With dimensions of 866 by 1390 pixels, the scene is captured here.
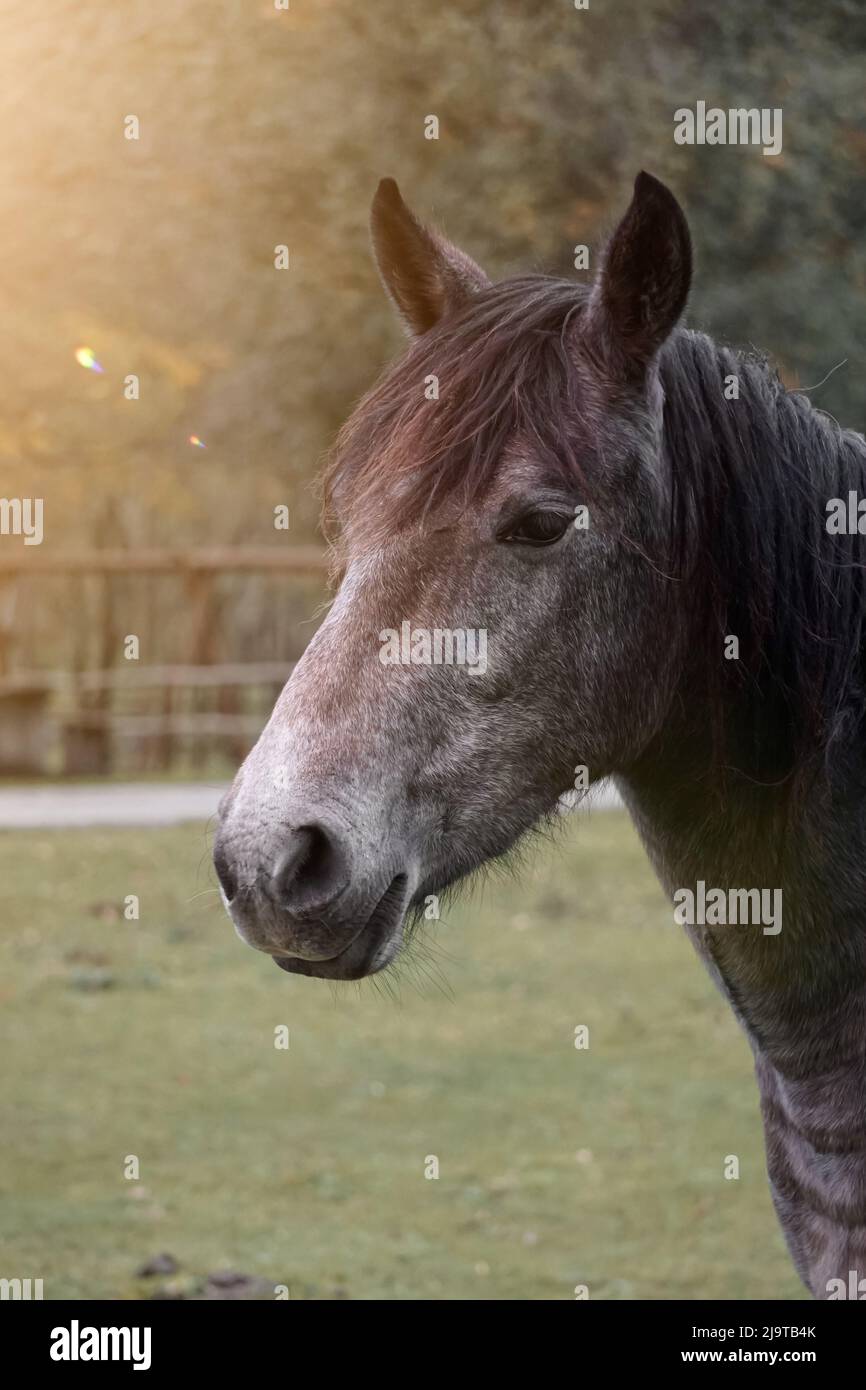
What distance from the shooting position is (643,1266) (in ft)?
17.9

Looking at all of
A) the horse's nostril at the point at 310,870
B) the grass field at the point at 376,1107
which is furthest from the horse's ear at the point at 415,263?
the grass field at the point at 376,1107

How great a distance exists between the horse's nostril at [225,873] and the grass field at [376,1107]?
0.68 m

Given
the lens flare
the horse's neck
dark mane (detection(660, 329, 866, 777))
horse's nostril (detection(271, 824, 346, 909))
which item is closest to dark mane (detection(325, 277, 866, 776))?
dark mane (detection(660, 329, 866, 777))

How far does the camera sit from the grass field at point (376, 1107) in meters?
5.58

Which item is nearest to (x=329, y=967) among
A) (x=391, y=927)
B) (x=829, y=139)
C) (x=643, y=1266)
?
(x=391, y=927)

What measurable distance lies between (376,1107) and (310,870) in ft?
18.3

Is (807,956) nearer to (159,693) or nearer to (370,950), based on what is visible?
(370,950)

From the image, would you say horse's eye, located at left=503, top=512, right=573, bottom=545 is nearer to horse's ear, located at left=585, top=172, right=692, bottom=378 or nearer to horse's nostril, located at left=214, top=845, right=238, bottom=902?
horse's ear, located at left=585, top=172, right=692, bottom=378

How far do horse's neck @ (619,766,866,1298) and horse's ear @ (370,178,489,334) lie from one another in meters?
0.99

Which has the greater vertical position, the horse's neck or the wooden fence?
the wooden fence

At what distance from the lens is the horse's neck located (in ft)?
8.77

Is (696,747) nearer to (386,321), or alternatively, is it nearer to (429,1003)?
(429,1003)

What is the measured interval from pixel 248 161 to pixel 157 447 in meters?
4.13

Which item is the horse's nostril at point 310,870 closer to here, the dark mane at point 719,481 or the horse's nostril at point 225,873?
the horse's nostril at point 225,873
